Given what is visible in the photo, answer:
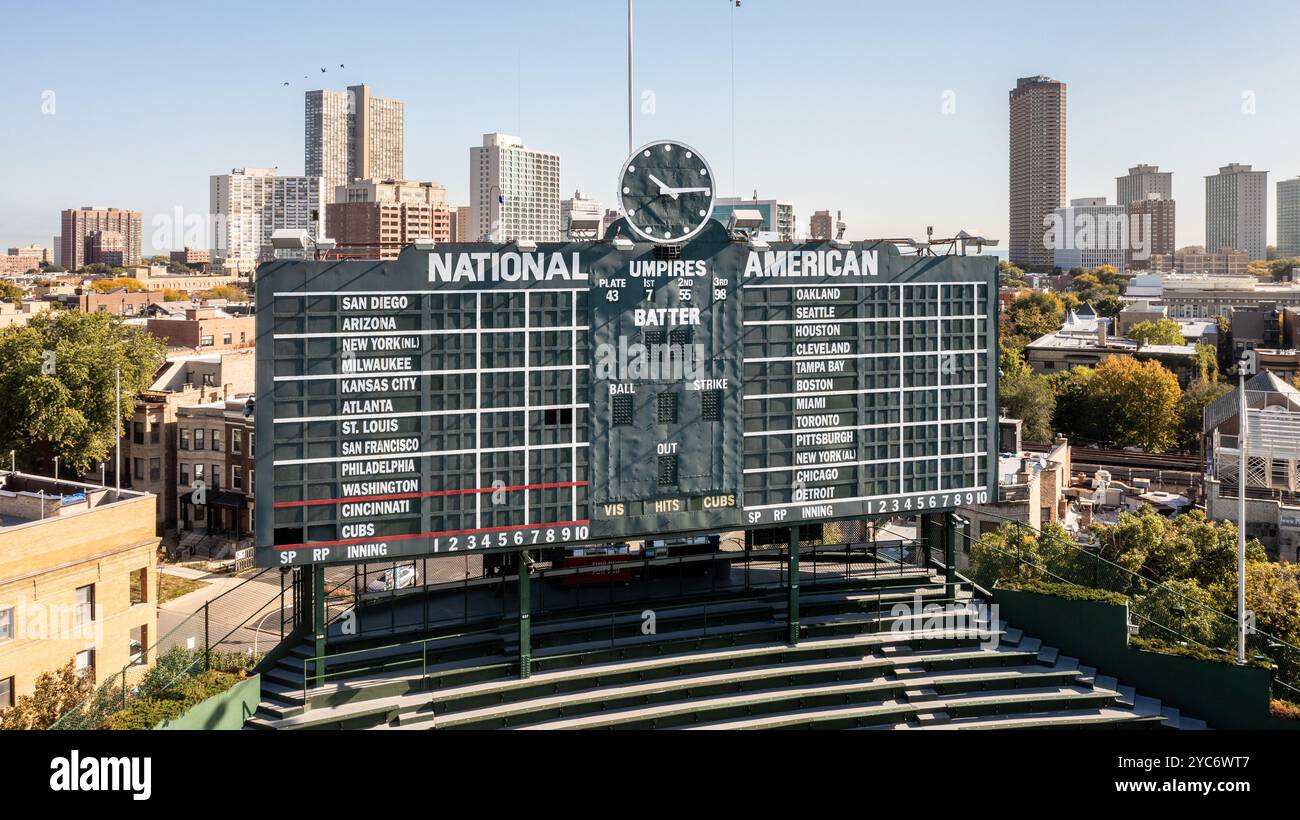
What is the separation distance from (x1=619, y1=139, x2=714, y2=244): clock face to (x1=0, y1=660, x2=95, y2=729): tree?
738 inches

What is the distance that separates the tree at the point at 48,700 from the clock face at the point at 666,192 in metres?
18.7

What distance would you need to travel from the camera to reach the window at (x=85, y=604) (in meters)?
29.8

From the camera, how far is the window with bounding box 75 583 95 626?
97.9ft

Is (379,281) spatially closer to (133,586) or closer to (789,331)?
(789,331)

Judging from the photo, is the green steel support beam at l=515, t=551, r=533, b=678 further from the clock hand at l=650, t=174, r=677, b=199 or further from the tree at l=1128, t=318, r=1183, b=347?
the tree at l=1128, t=318, r=1183, b=347

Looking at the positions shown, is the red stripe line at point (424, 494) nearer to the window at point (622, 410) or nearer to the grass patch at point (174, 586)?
the window at point (622, 410)

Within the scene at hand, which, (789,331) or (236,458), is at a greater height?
(789,331)

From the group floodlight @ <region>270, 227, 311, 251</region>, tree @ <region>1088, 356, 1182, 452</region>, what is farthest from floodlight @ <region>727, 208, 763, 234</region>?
tree @ <region>1088, 356, 1182, 452</region>

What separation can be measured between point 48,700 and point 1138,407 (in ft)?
264

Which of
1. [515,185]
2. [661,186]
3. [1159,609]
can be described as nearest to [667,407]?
[661,186]

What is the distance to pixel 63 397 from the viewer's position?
56.3m
